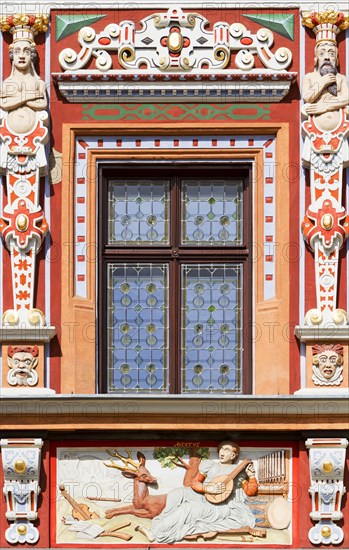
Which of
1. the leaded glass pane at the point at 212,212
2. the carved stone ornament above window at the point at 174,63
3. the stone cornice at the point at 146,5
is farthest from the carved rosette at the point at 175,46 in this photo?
the leaded glass pane at the point at 212,212

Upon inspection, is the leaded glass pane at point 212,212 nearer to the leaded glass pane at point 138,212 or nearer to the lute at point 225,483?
the leaded glass pane at point 138,212

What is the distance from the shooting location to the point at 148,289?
942 inches

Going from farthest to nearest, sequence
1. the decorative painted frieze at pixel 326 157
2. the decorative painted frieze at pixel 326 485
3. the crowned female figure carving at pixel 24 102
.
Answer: the crowned female figure carving at pixel 24 102 → the decorative painted frieze at pixel 326 157 → the decorative painted frieze at pixel 326 485

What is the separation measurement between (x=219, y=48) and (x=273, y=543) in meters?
4.61

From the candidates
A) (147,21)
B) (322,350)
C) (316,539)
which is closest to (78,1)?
(147,21)

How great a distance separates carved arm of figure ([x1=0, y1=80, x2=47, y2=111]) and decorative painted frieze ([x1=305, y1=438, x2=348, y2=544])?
401cm

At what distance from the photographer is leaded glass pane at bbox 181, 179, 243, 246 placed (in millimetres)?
23984

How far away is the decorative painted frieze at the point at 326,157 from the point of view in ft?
76.8

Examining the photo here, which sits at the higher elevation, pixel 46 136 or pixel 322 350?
pixel 46 136

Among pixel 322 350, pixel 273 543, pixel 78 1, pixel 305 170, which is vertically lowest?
pixel 273 543

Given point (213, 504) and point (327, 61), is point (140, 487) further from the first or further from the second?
point (327, 61)

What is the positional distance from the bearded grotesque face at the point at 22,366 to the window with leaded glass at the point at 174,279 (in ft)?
2.34

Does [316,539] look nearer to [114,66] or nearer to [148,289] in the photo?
[148,289]

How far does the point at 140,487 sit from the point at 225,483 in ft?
2.49
